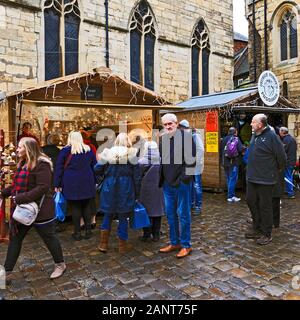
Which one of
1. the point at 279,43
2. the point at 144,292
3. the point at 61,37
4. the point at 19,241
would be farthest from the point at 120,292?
the point at 279,43

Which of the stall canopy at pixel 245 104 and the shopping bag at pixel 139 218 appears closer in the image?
the shopping bag at pixel 139 218

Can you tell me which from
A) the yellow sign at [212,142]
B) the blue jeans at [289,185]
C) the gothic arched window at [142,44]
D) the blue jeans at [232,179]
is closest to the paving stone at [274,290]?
the blue jeans at [232,179]

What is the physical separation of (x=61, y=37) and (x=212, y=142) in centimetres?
→ 606

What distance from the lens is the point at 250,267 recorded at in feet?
13.2

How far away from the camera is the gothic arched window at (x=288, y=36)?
593 inches

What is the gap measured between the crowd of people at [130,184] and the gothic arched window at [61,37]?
6.37 meters

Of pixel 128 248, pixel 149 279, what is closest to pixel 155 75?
pixel 128 248

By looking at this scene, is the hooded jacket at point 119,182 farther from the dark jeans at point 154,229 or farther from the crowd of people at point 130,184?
the dark jeans at point 154,229

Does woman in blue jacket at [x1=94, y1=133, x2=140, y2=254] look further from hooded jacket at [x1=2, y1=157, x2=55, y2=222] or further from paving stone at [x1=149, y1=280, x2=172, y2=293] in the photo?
paving stone at [x1=149, y1=280, x2=172, y2=293]

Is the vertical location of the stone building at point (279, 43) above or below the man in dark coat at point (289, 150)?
above

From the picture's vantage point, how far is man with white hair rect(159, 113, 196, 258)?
4.35 meters
